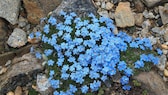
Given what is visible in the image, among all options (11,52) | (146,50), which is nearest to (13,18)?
(11,52)

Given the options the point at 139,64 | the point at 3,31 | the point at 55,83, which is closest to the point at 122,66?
the point at 139,64

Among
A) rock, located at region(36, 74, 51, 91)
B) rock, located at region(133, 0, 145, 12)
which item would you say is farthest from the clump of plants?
rock, located at region(133, 0, 145, 12)

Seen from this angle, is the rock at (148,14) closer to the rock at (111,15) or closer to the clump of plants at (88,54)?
the rock at (111,15)

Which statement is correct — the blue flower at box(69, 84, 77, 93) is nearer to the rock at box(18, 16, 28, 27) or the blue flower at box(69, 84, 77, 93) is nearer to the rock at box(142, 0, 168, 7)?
the rock at box(18, 16, 28, 27)

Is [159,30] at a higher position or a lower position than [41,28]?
lower

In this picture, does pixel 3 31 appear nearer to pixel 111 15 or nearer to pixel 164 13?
pixel 111 15

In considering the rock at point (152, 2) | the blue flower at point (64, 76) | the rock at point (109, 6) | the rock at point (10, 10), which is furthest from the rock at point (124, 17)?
the rock at point (10, 10)
